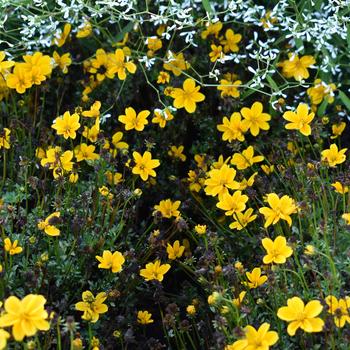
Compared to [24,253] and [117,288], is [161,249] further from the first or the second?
[24,253]

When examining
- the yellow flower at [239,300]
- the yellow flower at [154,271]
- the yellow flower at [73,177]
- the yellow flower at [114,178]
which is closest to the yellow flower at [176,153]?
the yellow flower at [114,178]

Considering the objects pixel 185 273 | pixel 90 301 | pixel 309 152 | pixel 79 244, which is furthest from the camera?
pixel 309 152

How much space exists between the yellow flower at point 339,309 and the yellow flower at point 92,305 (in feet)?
2.17

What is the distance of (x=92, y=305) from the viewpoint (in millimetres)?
2256

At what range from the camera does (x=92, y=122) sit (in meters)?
2.83

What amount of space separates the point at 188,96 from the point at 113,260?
861mm

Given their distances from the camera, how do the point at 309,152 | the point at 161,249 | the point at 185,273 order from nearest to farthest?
the point at 161,249 < the point at 185,273 < the point at 309,152

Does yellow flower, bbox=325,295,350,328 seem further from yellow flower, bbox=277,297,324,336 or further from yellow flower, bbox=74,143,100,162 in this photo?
yellow flower, bbox=74,143,100,162

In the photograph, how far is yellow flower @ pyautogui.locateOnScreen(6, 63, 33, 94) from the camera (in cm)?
286

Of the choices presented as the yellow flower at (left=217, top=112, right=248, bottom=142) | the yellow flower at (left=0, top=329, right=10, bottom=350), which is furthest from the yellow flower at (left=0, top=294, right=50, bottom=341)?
the yellow flower at (left=217, top=112, right=248, bottom=142)

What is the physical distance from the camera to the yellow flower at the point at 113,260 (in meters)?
2.33

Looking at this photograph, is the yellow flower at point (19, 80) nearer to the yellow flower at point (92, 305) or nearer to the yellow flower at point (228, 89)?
the yellow flower at point (228, 89)

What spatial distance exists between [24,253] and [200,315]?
65cm

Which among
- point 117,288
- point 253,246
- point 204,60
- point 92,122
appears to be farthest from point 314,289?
point 204,60
